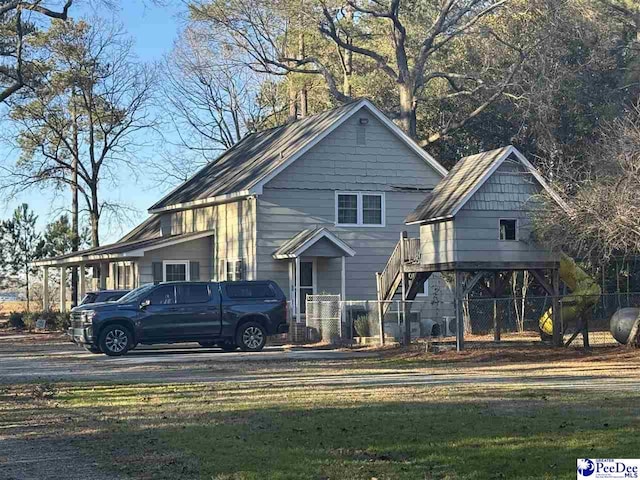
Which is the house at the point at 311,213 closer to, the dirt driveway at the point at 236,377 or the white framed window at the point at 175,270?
the white framed window at the point at 175,270

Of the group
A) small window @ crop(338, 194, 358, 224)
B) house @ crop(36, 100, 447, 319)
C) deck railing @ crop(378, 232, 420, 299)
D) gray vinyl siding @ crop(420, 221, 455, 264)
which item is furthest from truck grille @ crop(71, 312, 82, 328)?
small window @ crop(338, 194, 358, 224)

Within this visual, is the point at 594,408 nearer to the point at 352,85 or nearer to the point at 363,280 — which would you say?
the point at 363,280

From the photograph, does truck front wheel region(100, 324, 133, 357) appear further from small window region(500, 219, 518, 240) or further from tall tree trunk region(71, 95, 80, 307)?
tall tree trunk region(71, 95, 80, 307)

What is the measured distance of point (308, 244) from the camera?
112 ft

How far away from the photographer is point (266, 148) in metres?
39.6

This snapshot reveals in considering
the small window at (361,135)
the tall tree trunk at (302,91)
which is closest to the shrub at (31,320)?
the tall tree trunk at (302,91)

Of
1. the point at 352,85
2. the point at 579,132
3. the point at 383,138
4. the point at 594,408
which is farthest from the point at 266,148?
the point at 594,408

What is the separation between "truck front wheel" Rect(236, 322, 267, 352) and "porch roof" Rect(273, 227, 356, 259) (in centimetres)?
506

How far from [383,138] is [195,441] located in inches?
1012

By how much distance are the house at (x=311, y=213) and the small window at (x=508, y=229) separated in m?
7.63

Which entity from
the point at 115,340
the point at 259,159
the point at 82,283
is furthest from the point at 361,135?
the point at 82,283

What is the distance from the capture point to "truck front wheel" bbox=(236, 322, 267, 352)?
29.3 m

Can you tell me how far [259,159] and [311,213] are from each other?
3409 mm

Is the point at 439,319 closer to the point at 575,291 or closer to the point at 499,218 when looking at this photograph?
the point at 575,291
